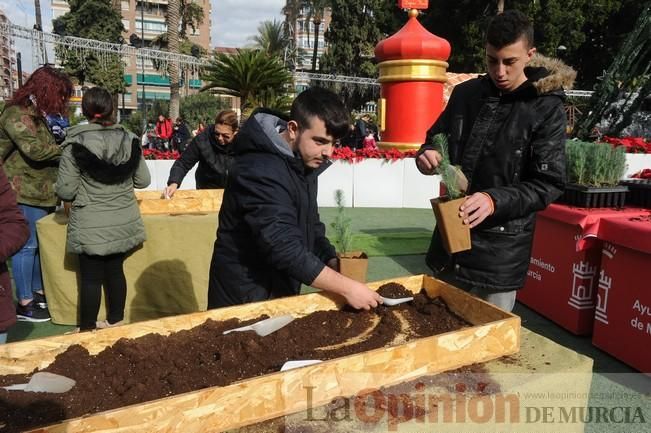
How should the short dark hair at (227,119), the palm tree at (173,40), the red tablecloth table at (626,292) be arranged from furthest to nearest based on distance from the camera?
the palm tree at (173,40) → the short dark hair at (227,119) → the red tablecloth table at (626,292)

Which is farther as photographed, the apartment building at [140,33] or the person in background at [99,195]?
the apartment building at [140,33]

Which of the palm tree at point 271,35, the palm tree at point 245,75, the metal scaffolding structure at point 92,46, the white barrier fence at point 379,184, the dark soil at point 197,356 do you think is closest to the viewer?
the dark soil at point 197,356

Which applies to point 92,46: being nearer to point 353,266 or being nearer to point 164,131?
point 164,131

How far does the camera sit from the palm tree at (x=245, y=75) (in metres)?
6.05

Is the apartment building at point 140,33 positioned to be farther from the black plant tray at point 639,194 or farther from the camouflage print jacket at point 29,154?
the black plant tray at point 639,194

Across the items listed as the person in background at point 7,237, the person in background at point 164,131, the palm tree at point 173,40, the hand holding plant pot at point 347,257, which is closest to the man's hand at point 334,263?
the hand holding plant pot at point 347,257

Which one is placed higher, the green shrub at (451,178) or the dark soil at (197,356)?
the green shrub at (451,178)

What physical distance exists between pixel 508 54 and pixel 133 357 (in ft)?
5.61

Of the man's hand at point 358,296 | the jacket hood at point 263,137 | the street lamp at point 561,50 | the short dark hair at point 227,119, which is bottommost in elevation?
the man's hand at point 358,296

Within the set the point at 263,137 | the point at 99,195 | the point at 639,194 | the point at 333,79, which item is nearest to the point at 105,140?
the point at 99,195

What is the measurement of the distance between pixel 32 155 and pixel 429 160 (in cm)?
297

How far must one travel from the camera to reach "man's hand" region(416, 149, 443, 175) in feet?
6.70

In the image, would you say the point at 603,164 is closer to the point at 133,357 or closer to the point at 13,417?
the point at 133,357

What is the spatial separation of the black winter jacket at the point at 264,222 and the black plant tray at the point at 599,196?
237 centimetres
